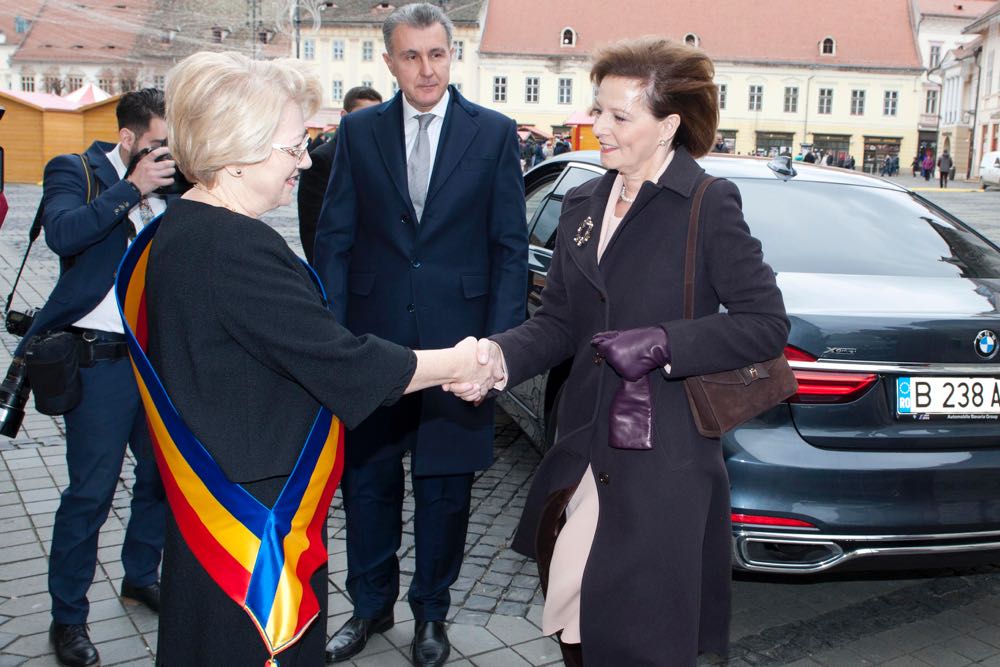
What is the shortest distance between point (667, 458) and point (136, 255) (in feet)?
4.14

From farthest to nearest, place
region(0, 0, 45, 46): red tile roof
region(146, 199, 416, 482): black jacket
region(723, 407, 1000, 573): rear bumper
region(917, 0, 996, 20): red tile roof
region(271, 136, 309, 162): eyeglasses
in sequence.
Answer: region(917, 0, 996, 20): red tile roof < region(0, 0, 45, 46): red tile roof < region(723, 407, 1000, 573): rear bumper < region(271, 136, 309, 162): eyeglasses < region(146, 199, 416, 482): black jacket

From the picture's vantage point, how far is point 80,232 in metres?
3.18

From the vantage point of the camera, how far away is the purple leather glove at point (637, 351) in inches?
86.5

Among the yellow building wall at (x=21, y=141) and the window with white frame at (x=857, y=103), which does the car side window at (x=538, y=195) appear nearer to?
the yellow building wall at (x=21, y=141)

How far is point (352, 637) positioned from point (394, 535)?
372mm

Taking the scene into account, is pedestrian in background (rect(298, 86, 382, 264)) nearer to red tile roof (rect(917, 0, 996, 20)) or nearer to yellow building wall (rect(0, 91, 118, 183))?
yellow building wall (rect(0, 91, 118, 183))

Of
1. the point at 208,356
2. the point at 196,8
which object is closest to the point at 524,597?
the point at 208,356

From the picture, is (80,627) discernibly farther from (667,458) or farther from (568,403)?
(667,458)

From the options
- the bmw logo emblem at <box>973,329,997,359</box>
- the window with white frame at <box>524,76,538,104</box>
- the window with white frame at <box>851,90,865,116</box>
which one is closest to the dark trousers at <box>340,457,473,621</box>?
the bmw logo emblem at <box>973,329,997,359</box>

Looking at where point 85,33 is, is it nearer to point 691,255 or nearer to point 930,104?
point 930,104

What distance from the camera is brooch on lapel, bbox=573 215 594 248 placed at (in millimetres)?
2527

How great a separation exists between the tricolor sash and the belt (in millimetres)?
1419

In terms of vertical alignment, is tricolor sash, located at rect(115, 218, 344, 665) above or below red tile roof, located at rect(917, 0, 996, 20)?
below

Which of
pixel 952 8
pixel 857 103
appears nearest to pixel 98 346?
pixel 857 103
